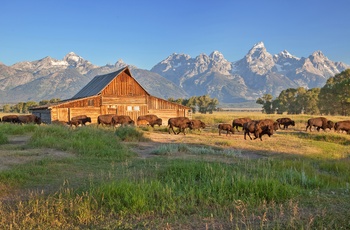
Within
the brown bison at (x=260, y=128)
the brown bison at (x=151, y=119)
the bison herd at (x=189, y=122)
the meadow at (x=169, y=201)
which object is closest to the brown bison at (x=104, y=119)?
the bison herd at (x=189, y=122)

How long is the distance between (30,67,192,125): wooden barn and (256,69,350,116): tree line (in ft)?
109

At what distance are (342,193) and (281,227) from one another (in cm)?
283

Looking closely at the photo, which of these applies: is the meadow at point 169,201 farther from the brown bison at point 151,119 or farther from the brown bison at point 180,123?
the brown bison at point 151,119

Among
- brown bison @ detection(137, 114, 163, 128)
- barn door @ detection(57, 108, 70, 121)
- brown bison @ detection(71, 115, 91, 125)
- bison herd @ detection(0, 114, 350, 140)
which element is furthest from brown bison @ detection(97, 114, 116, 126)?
brown bison @ detection(137, 114, 163, 128)

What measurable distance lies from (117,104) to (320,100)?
50.2 meters

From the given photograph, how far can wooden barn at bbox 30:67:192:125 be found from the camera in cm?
3319

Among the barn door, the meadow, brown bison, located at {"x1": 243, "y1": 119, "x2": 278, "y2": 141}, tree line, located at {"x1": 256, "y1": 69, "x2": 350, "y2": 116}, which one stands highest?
tree line, located at {"x1": 256, "y1": 69, "x2": 350, "y2": 116}

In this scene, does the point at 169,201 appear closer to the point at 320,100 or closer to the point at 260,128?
the point at 260,128

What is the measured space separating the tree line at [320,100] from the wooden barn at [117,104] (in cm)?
3313

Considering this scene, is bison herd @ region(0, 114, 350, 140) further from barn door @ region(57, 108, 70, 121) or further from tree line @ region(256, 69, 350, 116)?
tree line @ region(256, 69, 350, 116)

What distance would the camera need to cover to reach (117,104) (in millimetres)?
36094

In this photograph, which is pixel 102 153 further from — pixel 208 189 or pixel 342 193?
pixel 342 193

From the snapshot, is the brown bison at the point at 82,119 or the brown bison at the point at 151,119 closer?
the brown bison at the point at 82,119

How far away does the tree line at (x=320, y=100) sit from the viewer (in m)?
55.8
